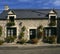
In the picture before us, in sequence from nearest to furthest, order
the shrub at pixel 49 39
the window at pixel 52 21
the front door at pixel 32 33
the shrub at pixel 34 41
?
the shrub at pixel 34 41
the shrub at pixel 49 39
the window at pixel 52 21
the front door at pixel 32 33

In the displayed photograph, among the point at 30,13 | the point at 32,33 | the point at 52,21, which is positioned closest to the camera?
the point at 52,21

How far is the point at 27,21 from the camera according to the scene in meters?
34.1

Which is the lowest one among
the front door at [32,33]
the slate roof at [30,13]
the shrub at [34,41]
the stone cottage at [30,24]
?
the shrub at [34,41]

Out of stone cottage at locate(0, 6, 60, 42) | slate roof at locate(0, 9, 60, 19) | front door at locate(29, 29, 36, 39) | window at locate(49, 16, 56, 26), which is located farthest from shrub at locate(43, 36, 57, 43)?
slate roof at locate(0, 9, 60, 19)

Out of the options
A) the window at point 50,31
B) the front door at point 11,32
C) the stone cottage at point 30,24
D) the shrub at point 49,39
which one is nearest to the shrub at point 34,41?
the stone cottage at point 30,24

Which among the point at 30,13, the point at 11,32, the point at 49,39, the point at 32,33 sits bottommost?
the point at 49,39

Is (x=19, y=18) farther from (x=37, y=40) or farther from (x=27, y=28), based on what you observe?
(x=37, y=40)

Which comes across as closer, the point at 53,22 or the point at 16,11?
the point at 53,22

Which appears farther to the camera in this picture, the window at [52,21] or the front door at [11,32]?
the front door at [11,32]

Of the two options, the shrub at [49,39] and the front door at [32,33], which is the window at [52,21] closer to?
the shrub at [49,39]

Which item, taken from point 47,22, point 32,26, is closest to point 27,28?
point 32,26

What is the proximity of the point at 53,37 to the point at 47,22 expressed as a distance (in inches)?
101

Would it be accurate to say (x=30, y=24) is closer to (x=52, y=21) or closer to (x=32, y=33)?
(x=32, y=33)

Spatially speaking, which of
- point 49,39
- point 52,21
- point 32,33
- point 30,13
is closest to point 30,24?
point 32,33
